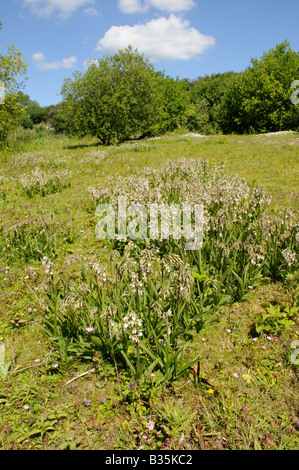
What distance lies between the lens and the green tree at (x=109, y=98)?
22.7m

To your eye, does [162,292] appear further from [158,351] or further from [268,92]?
[268,92]

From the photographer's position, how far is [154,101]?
87.7 feet

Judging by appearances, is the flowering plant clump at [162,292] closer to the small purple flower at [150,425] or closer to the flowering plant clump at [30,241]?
the small purple flower at [150,425]

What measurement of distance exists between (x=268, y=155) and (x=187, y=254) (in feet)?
36.8

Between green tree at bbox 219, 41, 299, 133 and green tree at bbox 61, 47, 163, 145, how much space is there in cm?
1742

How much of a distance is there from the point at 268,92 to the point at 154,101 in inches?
657

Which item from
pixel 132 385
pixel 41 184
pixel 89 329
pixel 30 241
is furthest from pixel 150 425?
pixel 41 184

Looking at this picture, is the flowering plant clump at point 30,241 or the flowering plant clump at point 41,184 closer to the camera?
the flowering plant clump at point 30,241

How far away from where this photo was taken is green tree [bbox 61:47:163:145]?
22734 millimetres

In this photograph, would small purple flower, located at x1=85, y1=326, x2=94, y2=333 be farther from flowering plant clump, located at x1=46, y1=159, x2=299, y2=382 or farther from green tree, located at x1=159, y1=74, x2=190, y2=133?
green tree, located at x1=159, y1=74, x2=190, y2=133

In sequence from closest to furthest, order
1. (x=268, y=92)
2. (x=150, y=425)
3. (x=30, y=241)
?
1. (x=150, y=425)
2. (x=30, y=241)
3. (x=268, y=92)

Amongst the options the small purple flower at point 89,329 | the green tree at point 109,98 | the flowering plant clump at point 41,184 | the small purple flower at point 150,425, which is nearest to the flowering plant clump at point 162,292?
the small purple flower at point 89,329

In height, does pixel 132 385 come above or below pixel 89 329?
below

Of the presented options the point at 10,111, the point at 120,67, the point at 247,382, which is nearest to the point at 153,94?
the point at 120,67
